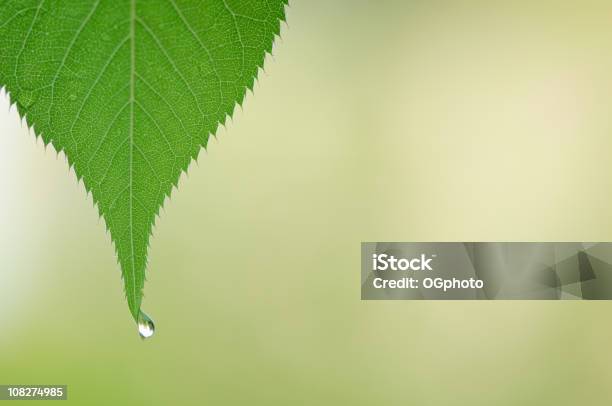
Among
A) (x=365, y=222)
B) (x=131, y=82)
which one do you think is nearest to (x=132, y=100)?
(x=131, y=82)

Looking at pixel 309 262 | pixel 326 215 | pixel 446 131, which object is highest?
pixel 446 131

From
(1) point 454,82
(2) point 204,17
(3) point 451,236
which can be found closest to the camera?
(2) point 204,17

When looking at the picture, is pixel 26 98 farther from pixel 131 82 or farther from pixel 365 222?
pixel 365 222

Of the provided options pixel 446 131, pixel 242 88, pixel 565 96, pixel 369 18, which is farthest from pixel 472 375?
pixel 242 88

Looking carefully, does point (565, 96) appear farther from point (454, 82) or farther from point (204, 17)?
point (204, 17)

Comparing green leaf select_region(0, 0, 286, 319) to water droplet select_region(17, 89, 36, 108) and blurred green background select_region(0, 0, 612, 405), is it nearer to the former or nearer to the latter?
water droplet select_region(17, 89, 36, 108)

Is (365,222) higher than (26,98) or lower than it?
higher

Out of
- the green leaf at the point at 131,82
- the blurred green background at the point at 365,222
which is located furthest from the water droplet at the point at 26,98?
the blurred green background at the point at 365,222
